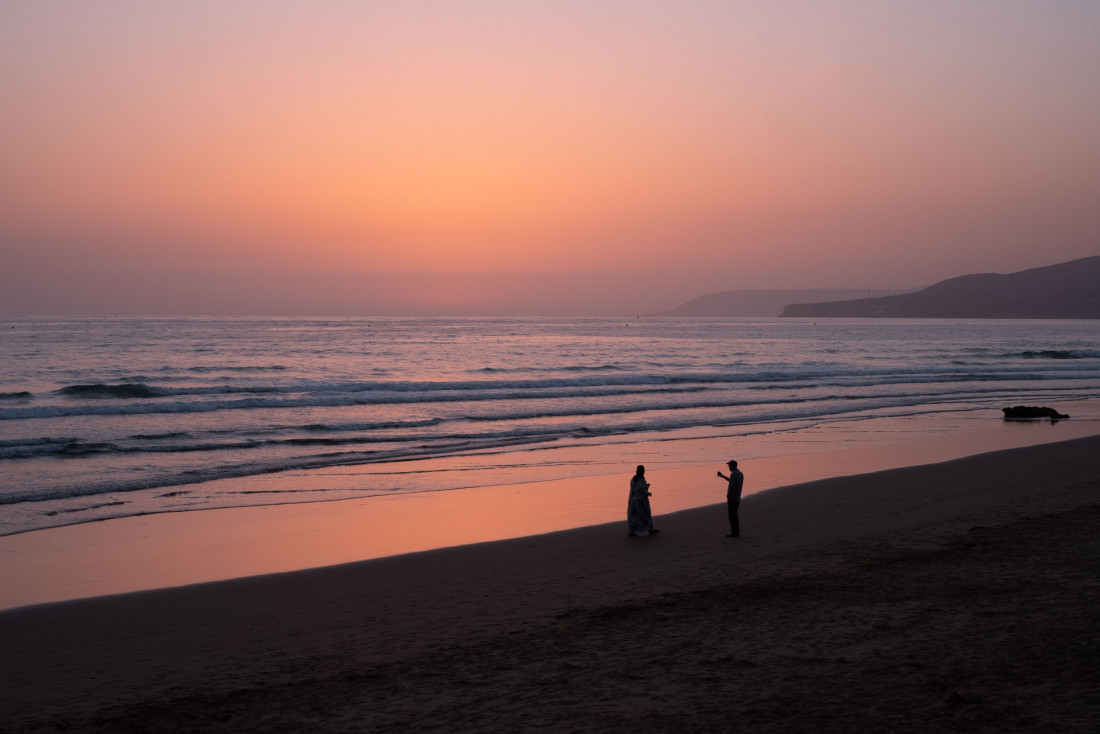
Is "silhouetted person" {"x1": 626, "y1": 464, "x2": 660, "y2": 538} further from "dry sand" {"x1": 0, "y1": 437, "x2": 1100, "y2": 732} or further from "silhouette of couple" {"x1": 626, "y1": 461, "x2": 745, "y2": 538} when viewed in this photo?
"dry sand" {"x1": 0, "y1": 437, "x2": 1100, "y2": 732}

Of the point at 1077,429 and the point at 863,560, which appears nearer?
the point at 863,560

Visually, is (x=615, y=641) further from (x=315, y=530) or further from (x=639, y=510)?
(x=315, y=530)

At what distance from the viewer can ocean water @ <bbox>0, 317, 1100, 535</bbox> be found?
61.8 ft

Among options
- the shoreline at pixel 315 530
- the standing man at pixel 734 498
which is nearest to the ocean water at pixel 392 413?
the shoreline at pixel 315 530

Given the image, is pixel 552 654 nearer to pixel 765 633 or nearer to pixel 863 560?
pixel 765 633

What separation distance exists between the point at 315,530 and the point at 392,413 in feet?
62.4

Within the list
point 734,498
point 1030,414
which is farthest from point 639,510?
point 1030,414

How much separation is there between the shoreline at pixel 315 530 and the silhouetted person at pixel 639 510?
145 centimetres

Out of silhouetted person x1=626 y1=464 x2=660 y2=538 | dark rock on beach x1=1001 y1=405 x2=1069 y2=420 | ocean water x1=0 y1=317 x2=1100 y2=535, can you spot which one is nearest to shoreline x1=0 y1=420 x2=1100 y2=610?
ocean water x1=0 y1=317 x2=1100 y2=535

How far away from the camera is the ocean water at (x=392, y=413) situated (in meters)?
18.8

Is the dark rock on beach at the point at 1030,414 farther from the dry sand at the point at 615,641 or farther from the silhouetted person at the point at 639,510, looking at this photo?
the silhouetted person at the point at 639,510

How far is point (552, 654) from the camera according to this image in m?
8.00

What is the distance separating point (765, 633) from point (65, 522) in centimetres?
1193

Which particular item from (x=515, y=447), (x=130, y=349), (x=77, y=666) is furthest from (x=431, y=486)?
(x=130, y=349)
